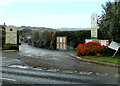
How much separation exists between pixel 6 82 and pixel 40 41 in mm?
22973

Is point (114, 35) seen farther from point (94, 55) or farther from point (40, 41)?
point (40, 41)

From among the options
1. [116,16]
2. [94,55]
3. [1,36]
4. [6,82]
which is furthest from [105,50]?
[1,36]

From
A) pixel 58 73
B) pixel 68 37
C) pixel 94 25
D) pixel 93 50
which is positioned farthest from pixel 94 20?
pixel 58 73

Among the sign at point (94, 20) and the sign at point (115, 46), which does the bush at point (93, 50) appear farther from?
the sign at point (94, 20)

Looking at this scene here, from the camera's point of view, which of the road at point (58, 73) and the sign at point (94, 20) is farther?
the sign at point (94, 20)

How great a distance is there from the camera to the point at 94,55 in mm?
16172

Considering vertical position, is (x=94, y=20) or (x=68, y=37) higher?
(x=94, y=20)

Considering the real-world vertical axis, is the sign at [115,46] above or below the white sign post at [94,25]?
below

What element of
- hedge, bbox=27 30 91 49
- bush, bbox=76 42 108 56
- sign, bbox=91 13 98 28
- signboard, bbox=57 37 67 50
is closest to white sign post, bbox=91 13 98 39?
sign, bbox=91 13 98 28

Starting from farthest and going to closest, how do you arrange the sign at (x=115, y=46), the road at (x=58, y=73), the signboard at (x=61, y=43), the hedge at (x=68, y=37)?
1. the signboard at (x=61, y=43)
2. the hedge at (x=68, y=37)
3. the sign at (x=115, y=46)
4. the road at (x=58, y=73)

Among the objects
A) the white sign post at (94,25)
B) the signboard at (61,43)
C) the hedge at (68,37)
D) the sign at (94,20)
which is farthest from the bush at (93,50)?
the signboard at (61,43)

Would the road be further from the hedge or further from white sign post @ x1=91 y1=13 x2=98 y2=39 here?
the hedge

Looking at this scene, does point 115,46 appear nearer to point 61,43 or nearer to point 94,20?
point 94,20

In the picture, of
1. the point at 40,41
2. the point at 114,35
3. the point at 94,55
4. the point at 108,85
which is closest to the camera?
the point at 108,85
